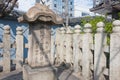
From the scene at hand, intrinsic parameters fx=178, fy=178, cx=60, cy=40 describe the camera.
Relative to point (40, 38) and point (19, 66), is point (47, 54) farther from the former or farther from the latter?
point (19, 66)

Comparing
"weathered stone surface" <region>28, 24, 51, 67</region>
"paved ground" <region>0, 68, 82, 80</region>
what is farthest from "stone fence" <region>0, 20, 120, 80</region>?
"weathered stone surface" <region>28, 24, 51, 67</region>

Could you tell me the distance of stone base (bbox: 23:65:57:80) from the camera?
4.64 meters

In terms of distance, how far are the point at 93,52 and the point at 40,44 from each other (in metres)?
2.03

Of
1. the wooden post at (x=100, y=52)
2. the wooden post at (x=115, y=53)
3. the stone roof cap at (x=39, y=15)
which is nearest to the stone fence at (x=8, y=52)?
the stone roof cap at (x=39, y=15)

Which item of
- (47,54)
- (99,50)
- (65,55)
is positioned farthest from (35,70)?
(65,55)

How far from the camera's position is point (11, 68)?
24.0ft

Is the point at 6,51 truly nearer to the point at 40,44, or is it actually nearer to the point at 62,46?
the point at 40,44

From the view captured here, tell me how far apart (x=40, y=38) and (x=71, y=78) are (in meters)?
2.22

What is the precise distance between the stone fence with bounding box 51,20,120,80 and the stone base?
4.60 feet

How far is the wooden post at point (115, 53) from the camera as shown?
14.4 feet

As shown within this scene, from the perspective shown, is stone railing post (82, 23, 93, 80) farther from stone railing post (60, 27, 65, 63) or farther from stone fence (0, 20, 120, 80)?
stone railing post (60, 27, 65, 63)

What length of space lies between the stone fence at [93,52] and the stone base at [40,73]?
1.40m

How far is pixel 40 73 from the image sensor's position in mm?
4742

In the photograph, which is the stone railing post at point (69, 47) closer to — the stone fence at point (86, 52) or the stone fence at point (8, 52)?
the stone fence at point (86, 52)
